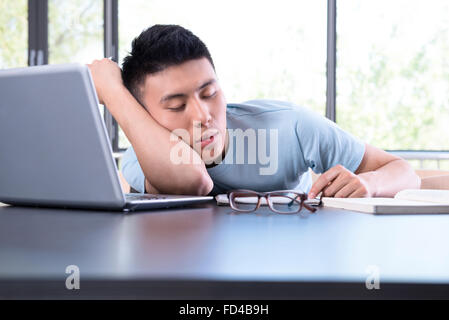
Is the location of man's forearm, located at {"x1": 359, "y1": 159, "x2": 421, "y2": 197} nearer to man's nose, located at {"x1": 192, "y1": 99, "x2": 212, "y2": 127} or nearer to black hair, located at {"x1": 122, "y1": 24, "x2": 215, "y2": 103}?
man's nose, located at {"x1": 192, "y1": 99, "x2": 212, "y2": 127}

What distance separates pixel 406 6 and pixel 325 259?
11.9 feet

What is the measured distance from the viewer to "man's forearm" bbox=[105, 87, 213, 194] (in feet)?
3.82

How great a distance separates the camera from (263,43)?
3.66 m

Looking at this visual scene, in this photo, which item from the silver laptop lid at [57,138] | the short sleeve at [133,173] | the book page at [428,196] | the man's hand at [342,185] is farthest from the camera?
the short sleeve at [133,173]

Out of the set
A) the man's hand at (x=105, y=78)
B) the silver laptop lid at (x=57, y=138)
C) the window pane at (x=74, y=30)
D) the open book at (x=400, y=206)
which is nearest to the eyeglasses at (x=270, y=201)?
the open book at (x=400, y=206)

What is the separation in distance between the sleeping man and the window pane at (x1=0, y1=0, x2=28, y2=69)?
2556 mm

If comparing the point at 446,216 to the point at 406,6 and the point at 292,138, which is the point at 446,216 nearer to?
the point at 292,138

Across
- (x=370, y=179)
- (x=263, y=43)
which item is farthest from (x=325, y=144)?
(x=263, y=43)

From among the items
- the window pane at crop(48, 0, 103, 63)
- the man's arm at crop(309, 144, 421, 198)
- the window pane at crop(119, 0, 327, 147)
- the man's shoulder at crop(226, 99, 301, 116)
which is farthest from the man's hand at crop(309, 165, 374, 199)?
the window pane at crop(48, 0, 103, 63)

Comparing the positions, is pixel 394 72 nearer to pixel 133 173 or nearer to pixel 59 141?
pixel 133 173

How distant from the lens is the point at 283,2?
3.65m

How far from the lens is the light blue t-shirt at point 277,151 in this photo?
4.94ft

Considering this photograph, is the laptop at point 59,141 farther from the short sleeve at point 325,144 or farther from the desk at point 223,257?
the short sleeve at point 325,144

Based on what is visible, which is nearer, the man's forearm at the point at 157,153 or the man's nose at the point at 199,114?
the man's forearm at the point at 157,153
